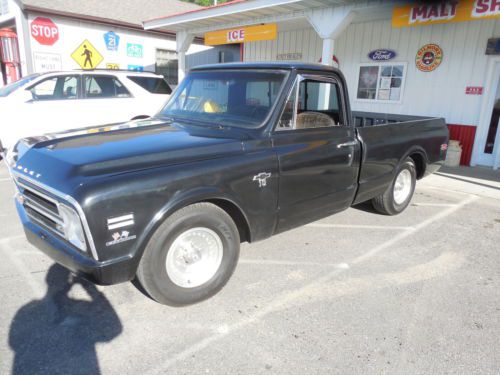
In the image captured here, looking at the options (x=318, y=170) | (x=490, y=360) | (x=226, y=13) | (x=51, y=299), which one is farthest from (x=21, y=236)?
(x=226, y=13)

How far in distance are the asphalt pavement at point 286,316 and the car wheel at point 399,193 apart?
809mm

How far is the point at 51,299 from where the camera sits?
3.07m

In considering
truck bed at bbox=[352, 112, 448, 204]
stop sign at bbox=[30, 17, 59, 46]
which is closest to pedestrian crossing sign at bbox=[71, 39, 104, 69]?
stop sign at bbox=[30, 17, 59, 46]

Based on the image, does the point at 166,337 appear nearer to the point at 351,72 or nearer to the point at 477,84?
the point at 477,84

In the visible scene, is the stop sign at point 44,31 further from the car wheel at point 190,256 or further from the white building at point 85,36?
the car wheel at point 190,256

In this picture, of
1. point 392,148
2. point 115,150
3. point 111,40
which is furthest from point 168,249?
point 111,40

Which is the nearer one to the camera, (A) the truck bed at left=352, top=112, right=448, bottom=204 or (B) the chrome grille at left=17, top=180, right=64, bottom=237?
(B) the chrome grille at left=17, top=180, right=64, bottom=237

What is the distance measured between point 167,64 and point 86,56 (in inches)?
149

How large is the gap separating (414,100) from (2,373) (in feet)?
32.0

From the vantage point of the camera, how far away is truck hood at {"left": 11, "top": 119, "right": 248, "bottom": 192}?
253cm

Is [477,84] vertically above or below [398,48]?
below

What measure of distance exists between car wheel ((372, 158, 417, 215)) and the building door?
14.7ft

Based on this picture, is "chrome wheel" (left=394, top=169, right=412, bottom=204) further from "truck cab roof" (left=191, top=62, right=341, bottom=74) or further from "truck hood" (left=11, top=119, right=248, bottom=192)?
"truck hood" (left=11, top=119, right=248, bottom=192)

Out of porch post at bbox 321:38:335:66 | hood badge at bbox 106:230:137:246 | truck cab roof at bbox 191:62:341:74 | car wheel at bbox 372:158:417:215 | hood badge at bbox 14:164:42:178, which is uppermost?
porch post at bbox 321:38:335:66
